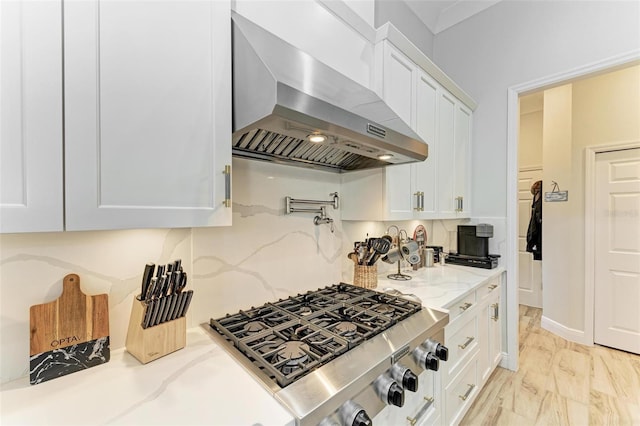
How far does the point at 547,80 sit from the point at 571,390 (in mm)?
2489

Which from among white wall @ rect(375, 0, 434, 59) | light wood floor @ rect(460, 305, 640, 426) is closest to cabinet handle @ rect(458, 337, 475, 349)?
light wood floor @ rect(460, 305, 640, 426)

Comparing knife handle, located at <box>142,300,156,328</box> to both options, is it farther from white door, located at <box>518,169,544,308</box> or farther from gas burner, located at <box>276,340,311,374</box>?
white door, located at <box>518,169,544,308</box>

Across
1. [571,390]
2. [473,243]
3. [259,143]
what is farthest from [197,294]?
[571,390]

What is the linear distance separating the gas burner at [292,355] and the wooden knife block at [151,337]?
36cm

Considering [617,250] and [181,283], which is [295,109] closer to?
[181,283]

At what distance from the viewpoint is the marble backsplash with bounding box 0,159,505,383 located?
0.81 m

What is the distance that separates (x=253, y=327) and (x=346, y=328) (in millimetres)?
382

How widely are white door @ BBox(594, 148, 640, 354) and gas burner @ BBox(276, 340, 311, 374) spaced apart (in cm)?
361

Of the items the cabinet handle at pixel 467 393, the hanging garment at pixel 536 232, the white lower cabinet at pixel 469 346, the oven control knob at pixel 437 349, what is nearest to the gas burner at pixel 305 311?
the oven control knob at pixel 437 349

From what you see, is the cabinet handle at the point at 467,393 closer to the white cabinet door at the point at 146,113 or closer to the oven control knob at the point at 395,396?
the oven control knob at the point at 395,396

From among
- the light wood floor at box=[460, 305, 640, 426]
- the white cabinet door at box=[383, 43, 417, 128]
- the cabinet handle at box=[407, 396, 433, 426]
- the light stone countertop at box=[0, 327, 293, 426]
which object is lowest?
the light wood floor at box=[460, 305, 640, 426]

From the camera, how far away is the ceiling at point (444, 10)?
104 inches

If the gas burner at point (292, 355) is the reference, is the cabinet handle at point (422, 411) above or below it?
below

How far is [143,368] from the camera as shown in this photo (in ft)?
2.84
